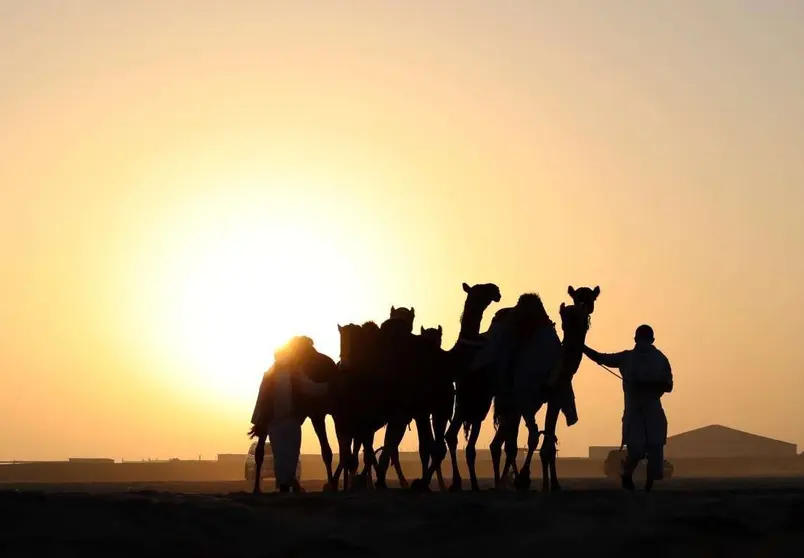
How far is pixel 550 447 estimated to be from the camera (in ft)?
60.8

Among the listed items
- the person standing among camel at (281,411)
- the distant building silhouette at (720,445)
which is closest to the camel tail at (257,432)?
the person standing among camel at (281,411)

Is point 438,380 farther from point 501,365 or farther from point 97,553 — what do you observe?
point 97,553

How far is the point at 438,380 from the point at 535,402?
198 cm

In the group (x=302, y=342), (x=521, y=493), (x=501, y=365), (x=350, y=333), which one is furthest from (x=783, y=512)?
(x=302, y=342)

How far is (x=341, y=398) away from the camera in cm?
2047

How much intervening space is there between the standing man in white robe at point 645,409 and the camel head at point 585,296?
3.24ft

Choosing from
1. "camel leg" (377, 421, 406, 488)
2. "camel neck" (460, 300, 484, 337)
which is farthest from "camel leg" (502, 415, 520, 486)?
"camel neck" (460, 300, 484, 337)

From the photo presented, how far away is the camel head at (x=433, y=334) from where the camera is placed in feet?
68.6

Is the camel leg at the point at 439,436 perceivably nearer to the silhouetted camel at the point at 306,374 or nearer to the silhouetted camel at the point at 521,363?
the silhouetted camel at the point at 521,363

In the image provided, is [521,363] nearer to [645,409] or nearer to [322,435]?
[645,409]

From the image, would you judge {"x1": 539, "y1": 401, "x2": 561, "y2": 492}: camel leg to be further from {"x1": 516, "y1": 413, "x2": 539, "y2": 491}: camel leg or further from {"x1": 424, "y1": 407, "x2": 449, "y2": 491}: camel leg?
{"x1": 424, "y1": 407, "x2": 449, "y2": 491}: camel leg

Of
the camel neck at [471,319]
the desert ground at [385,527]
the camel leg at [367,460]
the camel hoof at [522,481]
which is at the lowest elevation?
the desert ground at [385,527]

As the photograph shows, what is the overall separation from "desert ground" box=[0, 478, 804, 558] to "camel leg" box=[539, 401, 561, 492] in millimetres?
3726

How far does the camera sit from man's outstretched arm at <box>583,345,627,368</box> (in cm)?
1941
